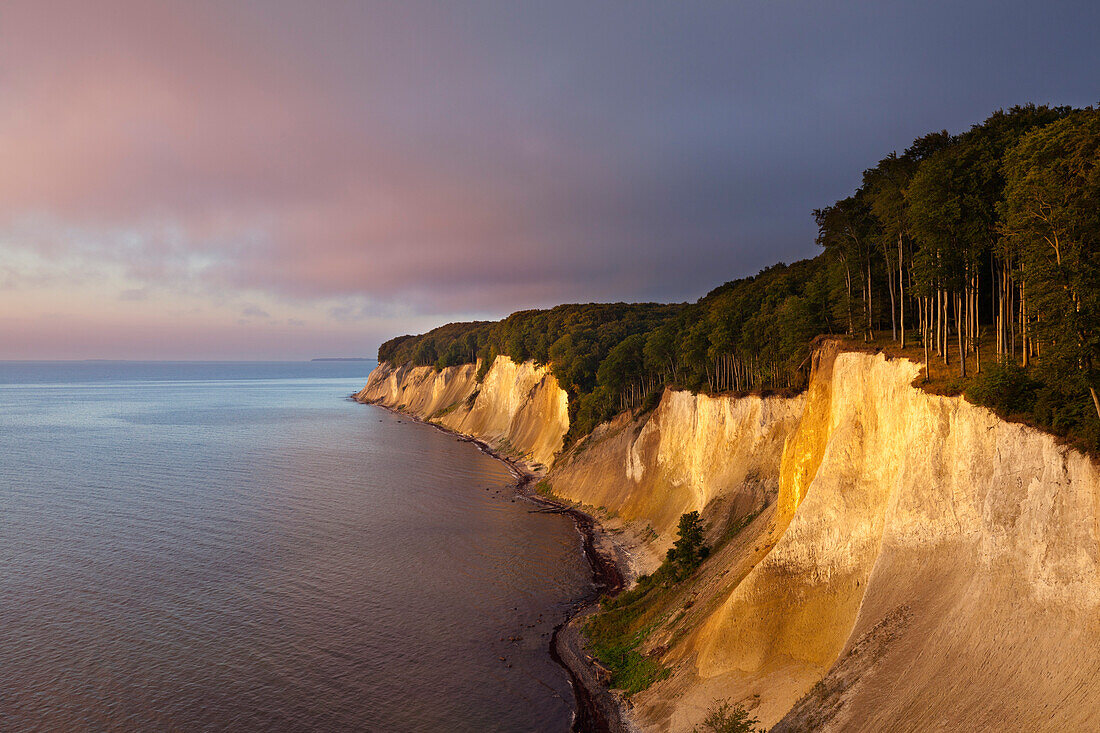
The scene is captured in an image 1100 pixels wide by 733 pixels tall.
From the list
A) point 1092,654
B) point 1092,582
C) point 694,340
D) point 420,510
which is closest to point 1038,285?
point 1092,582

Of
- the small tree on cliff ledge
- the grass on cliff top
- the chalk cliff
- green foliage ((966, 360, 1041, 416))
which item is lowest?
the grass on cliff top

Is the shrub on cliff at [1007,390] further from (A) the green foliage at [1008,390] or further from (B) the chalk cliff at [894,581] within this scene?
(B) the chalk cliff at [894,581]

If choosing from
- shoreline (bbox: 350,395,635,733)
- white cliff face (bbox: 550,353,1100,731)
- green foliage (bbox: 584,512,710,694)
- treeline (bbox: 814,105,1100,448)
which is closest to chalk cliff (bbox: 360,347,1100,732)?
white cliff face (bbox: 550,353,1100,731)

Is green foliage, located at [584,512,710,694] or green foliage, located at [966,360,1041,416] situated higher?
green foliage, located at [966,360,1041,416]

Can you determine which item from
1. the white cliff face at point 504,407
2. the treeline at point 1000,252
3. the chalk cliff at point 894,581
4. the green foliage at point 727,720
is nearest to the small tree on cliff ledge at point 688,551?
the chalk cliff at point 894,581

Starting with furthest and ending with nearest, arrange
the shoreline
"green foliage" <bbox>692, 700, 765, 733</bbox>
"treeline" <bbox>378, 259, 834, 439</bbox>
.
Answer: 1. "treeline" <bbox>378, 259, 834, 439</bbox>
2. the shoreline
3. "green foliage" <bbox>692, 700, 765, 733</bbox>

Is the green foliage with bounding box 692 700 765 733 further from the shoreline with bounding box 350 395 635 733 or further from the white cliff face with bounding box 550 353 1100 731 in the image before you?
the shoreline with bounding box 350 395 635 733

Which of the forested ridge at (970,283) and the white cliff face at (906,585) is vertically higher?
the forested ridge at (970,283)
